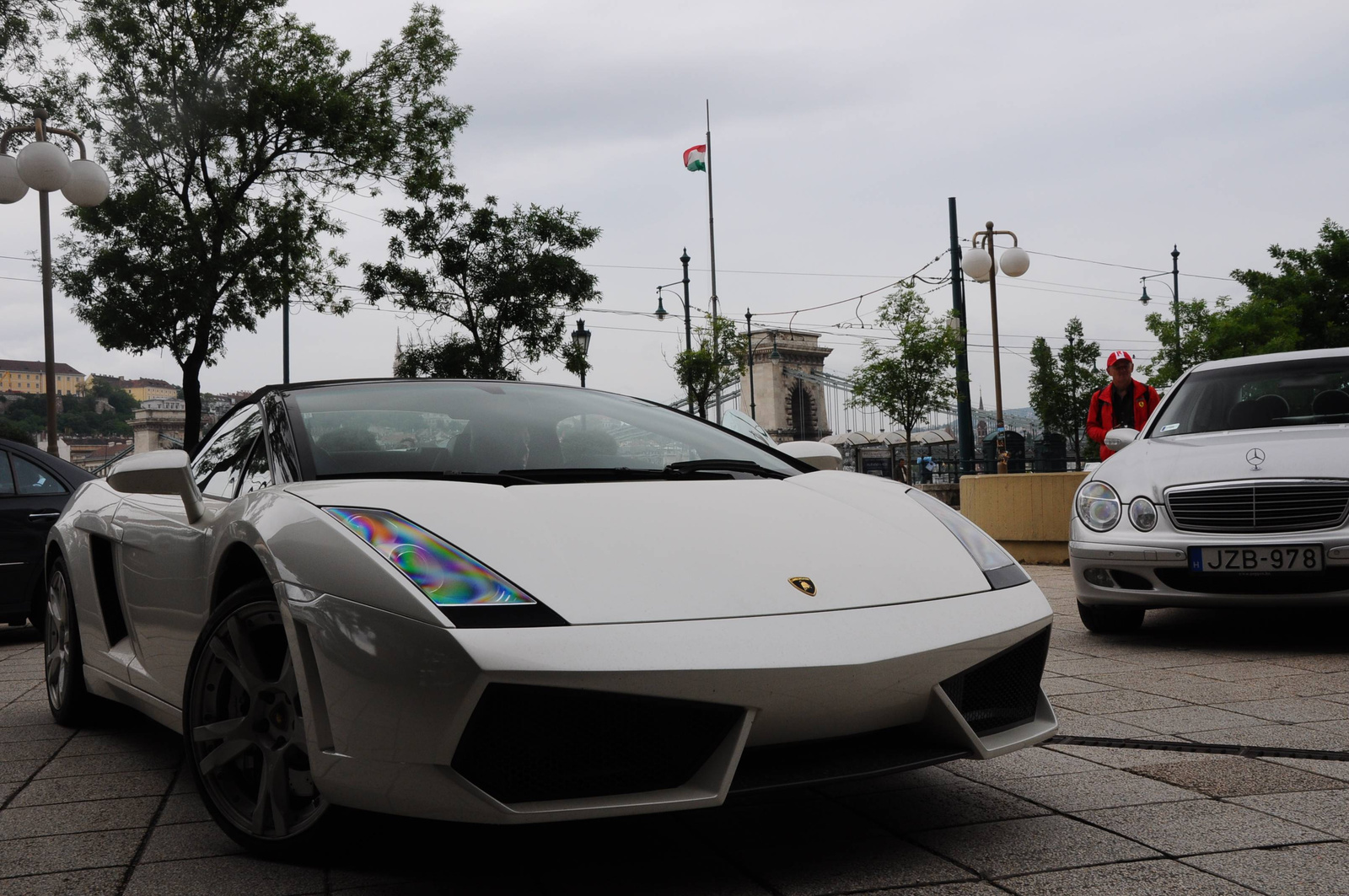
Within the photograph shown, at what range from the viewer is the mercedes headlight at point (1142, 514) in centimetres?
573

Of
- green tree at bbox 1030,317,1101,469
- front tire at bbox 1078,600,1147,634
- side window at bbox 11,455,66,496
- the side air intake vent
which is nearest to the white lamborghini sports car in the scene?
the side air intake vent

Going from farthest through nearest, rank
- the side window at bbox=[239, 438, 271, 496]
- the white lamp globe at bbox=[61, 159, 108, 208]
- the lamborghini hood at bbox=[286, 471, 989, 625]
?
the white lamp globe at bbox=[61, 159, 108, 208] → the side window at bbox=[239, 438, 271, 496] → the lamborghini hood at bbox=[286, 471, 989, 625]

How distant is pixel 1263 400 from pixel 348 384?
4.91 meters

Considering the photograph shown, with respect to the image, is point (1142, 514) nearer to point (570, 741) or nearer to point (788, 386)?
point (570, 741)

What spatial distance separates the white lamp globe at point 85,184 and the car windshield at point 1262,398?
10.8 metres

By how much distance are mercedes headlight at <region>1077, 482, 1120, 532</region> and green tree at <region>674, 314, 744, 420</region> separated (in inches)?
1274

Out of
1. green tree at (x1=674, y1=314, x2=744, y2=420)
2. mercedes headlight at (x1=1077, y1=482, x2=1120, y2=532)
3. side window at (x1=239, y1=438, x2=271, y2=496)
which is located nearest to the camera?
side window at (x1=239, y1=438, x2=271, y2=496)

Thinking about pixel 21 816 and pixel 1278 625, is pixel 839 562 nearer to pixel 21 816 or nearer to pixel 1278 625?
pixel 21 816

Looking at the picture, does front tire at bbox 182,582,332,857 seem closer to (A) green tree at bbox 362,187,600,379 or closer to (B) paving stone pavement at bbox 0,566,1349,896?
(B) paving stone pavement at bbox 0,566,1349,896

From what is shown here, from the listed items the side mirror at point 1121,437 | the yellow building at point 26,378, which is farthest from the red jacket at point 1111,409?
the yellow building at point 26,378

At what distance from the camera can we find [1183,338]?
51.8 m

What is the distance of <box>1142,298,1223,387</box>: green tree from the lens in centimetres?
4975

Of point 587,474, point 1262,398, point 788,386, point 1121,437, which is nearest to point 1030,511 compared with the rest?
point 1121,437

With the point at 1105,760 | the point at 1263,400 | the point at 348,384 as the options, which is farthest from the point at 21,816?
the point at 1263,400
